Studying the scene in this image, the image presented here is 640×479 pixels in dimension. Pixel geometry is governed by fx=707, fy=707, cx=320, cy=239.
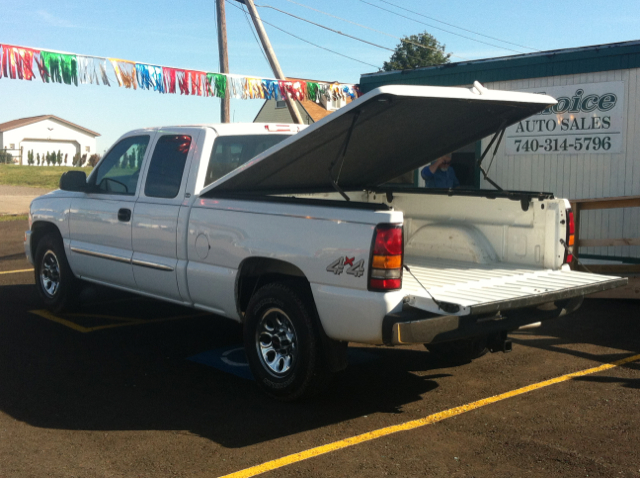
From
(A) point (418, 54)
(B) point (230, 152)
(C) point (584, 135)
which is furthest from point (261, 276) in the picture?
(A) point (418, 54)

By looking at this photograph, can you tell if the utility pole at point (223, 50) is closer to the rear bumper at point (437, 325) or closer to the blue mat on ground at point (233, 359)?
the blue mat on ground at point (233, 359)

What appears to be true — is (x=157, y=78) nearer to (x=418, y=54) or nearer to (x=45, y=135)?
(x=418, y=54)

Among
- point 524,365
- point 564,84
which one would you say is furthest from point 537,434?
point 564,84

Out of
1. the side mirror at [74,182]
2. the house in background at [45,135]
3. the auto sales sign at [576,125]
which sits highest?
the house in background at [45,135]

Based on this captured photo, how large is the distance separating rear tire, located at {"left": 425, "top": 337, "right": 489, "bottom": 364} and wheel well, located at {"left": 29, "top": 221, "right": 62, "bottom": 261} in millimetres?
4325

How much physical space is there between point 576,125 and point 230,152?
6.29 m

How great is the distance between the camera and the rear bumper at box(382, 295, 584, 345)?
4.36 m

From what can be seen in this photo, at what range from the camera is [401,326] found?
4.34 metres

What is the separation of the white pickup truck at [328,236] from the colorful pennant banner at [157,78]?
463 cm

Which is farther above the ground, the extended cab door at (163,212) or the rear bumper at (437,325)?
the extended cab door at (163,212)

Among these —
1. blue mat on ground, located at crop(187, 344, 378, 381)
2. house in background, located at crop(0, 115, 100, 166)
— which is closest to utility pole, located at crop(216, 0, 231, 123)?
blue mat on ground, located at crop(187, 344, 378, 381)

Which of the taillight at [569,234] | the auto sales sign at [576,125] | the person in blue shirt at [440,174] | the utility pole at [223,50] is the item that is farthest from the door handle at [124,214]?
the utility pole at [223,50]

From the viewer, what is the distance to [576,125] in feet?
34.4

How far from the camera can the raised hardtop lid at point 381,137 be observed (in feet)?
16.3
